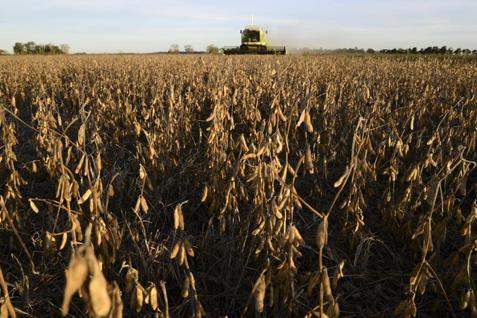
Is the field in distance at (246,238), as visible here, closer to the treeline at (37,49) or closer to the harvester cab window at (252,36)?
the harvester cab window at (252,36)

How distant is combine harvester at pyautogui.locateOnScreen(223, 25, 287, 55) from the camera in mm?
24359

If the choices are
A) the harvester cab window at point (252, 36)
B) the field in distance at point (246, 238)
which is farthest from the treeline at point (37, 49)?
the field in distance at point (246, 238)

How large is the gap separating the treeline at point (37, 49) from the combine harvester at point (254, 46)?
880 inches

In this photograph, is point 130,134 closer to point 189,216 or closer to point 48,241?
point 189,216

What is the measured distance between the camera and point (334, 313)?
4.08ft

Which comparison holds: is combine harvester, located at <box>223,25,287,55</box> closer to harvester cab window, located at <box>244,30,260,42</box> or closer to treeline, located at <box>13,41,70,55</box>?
harvester cab window, located at <box>244,30,260,42</box>

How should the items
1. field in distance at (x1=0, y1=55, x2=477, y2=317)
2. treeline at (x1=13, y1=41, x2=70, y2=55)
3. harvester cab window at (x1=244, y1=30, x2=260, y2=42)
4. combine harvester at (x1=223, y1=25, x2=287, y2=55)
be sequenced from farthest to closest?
treeline at (x1=13, y1=41, x2=70, y2=55), harvester cab window at (x1=244, y1=30, x2=260, y2=42), combine harvester at (x1=223, y1=25, x2=287, y2=55), field in distance at (x1=0, y1=55, x2=477, y2=317)

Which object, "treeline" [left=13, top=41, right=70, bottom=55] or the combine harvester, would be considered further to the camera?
"treeline" [left=13, top=41, right=70, bottom=55]

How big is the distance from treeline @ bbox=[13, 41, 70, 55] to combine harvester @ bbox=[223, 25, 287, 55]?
880 inches

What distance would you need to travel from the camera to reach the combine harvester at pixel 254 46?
2436 cm

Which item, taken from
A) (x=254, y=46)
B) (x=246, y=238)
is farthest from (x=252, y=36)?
(x=246, y=238)

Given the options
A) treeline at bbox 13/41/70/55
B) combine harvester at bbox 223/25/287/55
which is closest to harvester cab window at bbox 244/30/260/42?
combine harvester at bbox 223/25/287/55

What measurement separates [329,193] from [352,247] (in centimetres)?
93

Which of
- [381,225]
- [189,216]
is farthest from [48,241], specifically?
[381,225]
